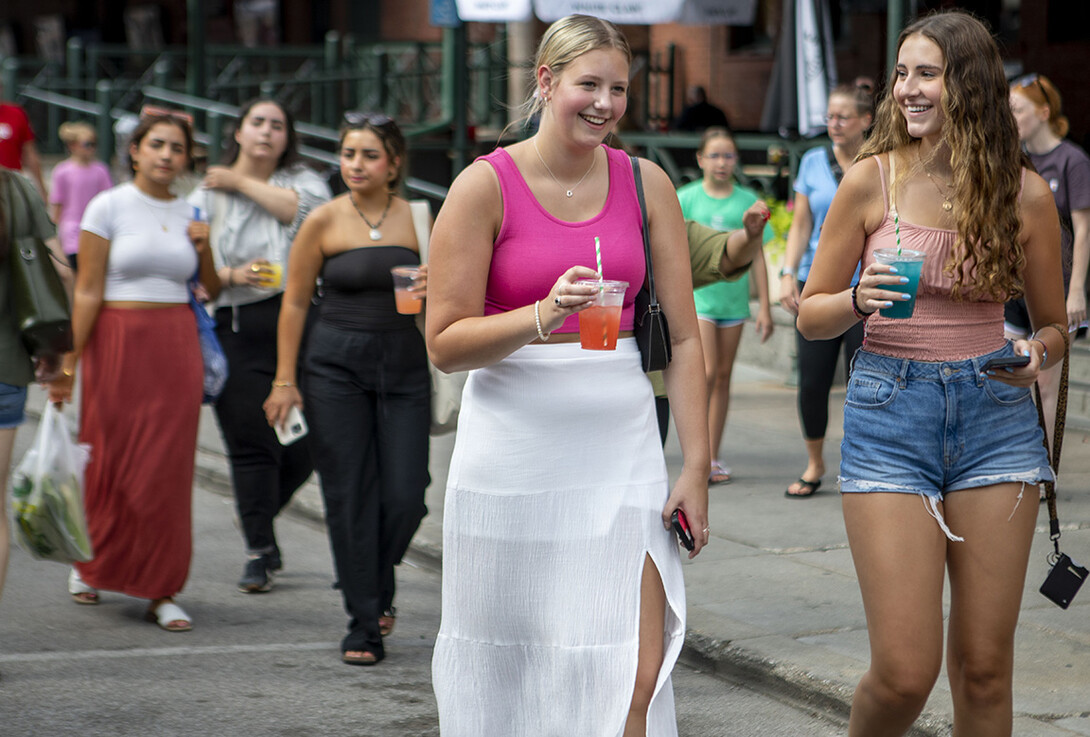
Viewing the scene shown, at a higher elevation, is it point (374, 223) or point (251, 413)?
point (374, 223)

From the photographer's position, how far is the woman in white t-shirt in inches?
233

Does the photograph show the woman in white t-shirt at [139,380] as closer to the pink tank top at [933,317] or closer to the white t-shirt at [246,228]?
the white t-shirt at [246,228]

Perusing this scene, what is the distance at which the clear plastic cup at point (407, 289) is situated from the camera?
512 cm

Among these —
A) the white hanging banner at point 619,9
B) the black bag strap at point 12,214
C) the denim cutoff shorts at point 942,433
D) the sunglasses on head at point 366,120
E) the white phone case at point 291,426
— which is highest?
the white hanging banner at point 619,9

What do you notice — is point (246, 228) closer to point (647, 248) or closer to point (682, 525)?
point (647, 248)

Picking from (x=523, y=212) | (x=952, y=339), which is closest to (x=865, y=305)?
(x=952, y=339)

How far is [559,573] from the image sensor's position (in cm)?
332

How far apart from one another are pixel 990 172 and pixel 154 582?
151 inches

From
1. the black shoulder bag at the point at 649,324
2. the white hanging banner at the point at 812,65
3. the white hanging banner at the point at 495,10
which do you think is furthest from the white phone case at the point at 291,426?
the white hanging banner at the point at 812,65

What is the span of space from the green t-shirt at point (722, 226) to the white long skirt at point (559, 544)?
475cm

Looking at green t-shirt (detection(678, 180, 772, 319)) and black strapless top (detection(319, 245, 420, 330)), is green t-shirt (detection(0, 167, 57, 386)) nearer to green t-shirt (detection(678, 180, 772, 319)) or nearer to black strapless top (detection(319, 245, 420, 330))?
black strapless top (detection(319, 245, 420, 330))

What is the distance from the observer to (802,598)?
583 cm

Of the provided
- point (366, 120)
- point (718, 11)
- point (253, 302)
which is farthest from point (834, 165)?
point (718, 11)

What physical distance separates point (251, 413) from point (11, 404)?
1.46m
